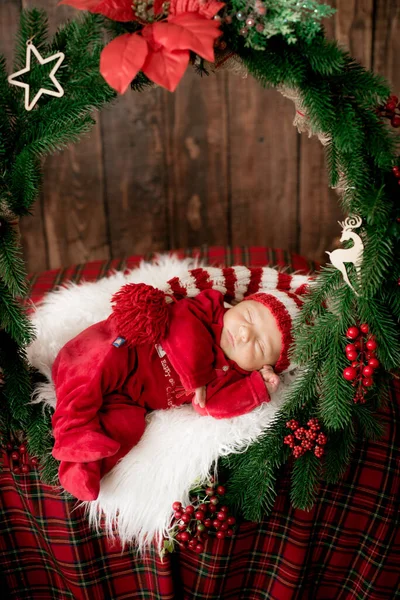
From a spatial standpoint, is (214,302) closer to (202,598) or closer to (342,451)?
(342,451)

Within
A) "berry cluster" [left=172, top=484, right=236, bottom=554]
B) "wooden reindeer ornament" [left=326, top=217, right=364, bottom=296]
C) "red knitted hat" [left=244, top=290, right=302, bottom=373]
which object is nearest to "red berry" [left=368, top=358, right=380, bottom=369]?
"wooden reindeer ornament" [left=326, top=217, right=364, bottom=296]

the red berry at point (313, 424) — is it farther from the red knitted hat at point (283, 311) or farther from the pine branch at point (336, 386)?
the red knitted hat at point (283, 311)

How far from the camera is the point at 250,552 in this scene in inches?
42.3

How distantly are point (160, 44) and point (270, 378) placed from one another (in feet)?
2.03

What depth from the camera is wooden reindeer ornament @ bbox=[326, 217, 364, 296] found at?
0.83 metres

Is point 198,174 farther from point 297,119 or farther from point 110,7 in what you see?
point 110,7

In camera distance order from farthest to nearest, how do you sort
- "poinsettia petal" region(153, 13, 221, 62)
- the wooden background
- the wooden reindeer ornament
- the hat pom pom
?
the wooden background, the hat pom pom, the wooden reindeer ornament, "poinsettia petal" region(153, 13, 221, 62)

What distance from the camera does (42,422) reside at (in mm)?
1005

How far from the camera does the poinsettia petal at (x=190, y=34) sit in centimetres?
→ 73

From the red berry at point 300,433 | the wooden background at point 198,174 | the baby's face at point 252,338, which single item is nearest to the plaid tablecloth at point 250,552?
the red berry at point 300,433

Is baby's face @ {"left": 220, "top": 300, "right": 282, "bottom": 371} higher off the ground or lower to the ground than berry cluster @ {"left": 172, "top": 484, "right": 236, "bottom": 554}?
higher

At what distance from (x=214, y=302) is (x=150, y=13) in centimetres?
56

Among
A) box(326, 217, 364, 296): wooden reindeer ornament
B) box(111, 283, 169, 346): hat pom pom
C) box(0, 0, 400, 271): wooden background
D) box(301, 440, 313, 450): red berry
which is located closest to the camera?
box(326, 217, 364, 296): wooden reindeer ornament

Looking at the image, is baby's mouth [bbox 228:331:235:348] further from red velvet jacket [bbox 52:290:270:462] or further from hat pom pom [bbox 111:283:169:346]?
hat pom pom [bbox 111:283:169:346]
